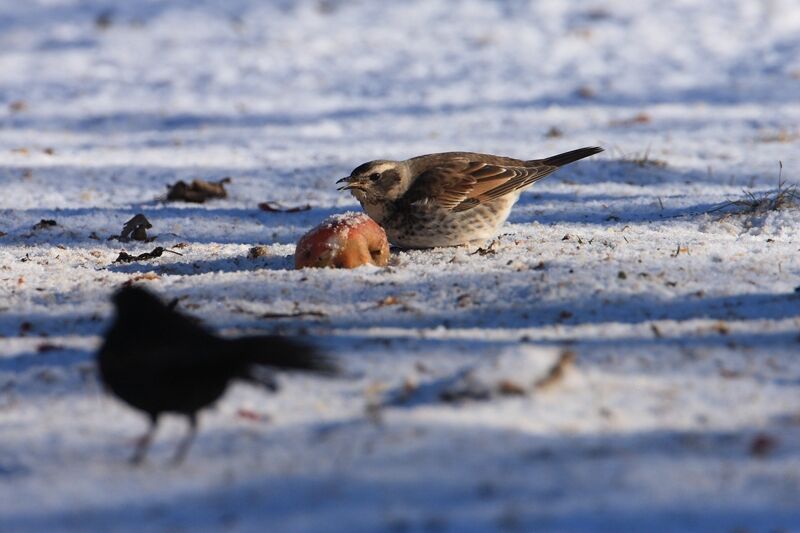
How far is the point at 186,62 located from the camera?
1390cm

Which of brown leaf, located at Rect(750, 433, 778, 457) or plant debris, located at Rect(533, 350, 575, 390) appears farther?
plant debris, located at Rect(533, 350, 575, 390)

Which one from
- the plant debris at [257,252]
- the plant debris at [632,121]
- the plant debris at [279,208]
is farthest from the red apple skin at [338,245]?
the plant debris at [632,121]

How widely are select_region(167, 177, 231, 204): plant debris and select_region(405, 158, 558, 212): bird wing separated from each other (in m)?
2.15

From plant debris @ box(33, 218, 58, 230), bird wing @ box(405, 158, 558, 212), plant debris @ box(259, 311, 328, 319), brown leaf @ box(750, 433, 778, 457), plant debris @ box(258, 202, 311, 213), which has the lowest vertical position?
brown leaf @ box(750, 433, 778, 457)

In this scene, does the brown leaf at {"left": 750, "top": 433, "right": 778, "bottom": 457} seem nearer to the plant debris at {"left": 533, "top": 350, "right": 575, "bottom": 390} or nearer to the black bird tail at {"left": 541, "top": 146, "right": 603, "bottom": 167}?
the plant debris at {"left": 533, "top": 350, "right": 575, "bottom": 390}

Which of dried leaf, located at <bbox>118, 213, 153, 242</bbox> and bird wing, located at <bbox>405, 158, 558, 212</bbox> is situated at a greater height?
bird wing, located at <bbox>405, 158, 558, 212</bbox>

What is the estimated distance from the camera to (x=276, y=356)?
3.29 m

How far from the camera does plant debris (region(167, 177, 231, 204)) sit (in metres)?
8.20

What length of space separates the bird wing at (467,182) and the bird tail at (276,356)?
329 centimetres

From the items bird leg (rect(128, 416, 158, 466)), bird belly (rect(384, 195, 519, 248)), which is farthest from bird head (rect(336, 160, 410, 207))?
bird leg (rect(128, 416, 158, 466))

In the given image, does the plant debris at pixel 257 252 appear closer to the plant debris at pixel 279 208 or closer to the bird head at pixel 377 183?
the bird head at pixel 377 183

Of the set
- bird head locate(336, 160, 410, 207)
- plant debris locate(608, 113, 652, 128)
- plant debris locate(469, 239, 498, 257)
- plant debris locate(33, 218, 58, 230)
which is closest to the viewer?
plant debris locate(469, 239, 498, 257)

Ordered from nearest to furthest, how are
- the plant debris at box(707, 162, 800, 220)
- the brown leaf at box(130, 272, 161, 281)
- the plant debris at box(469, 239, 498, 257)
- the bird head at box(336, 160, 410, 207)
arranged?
the brown leaf at box(130, 272, 161, 281), the plant debris at box(469, 239, 498, 257), the bird head at box(336, 160, 410, 207), the plant debris at box(707, 162, 800, 220)

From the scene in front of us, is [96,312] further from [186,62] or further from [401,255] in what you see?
[186,62]
